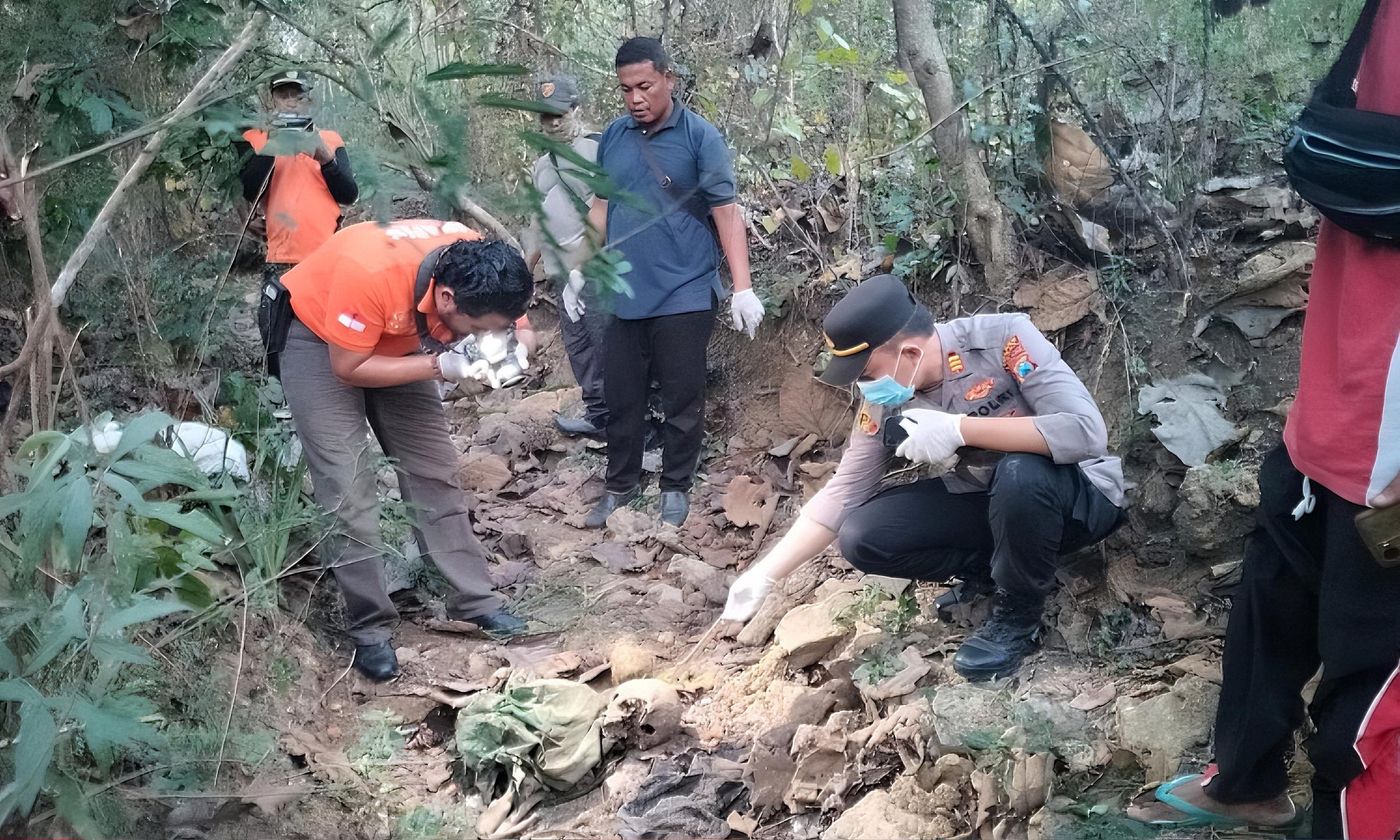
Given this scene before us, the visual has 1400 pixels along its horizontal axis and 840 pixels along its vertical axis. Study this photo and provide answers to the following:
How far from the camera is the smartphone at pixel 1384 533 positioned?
5.14 ft

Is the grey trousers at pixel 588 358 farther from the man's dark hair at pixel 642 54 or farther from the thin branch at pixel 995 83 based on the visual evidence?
the thin branch at pixel 995 83

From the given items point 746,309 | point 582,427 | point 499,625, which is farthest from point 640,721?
point 582,427

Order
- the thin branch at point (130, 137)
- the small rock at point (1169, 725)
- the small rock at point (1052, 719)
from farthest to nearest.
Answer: the small rock at point (1052, 719) → the small rock at point (1169, 725) → the thin branch at point (130, 137)

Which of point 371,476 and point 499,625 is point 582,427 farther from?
point 371,476

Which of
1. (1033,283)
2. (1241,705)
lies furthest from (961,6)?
(1241,705)

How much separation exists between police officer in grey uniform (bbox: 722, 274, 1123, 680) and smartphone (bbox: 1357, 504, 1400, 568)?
966 mm

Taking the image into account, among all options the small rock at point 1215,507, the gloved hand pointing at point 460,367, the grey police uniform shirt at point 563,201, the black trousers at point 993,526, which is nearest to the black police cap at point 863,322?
the black trousers at point 993,526

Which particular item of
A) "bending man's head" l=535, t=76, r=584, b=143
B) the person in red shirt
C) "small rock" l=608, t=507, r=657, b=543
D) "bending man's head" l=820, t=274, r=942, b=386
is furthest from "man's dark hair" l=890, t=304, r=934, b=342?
"small rock" l=608, t=507, r=657, b=543

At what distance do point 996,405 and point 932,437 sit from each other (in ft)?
0.85

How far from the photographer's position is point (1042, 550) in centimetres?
262

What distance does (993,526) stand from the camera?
263 centimetres

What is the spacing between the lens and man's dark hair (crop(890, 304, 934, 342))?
259cm

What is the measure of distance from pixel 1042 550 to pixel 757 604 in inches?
28.7

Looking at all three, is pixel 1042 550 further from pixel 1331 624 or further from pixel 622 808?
pixel 622 808
